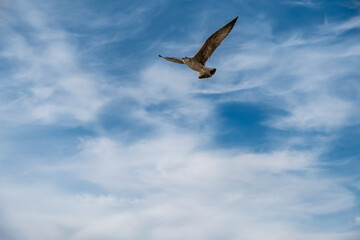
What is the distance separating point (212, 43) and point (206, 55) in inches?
45.1

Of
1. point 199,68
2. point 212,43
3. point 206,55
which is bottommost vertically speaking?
point 199,68

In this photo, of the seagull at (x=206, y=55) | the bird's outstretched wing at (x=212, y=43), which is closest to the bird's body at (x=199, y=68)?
the seagull at (x=206, y=55)

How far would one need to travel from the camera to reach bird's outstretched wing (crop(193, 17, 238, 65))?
2786 centimetres

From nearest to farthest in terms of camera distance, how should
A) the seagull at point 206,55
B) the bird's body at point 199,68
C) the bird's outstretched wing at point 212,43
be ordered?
1. the bird's outstretched wing at point 212,43
2. the seagull at point 206,55
3. the bird's body at point 199,68

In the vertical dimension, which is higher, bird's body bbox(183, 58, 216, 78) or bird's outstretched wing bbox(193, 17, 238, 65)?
bird's outstretched wing bbox(193, 17, 238, 65)

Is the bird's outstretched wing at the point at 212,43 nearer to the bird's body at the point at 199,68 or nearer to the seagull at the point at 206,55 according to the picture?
the seagull at the point at 206,55

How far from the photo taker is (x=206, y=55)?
1148 inches

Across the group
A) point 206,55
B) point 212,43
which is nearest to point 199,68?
point 206,55

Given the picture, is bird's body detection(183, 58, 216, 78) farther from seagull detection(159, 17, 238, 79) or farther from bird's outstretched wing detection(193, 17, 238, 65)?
bird's outstretched wing detection(193, 17, 238, 65)

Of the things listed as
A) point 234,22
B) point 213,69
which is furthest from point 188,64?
point 234,22

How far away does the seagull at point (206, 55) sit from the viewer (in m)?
28.0

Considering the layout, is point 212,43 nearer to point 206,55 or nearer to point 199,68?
point 206,55


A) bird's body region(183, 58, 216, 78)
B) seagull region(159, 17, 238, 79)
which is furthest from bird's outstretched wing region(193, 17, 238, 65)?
bird's body region(183, 58, 216, 78)

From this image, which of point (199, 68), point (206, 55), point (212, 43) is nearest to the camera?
point (212, 43)
